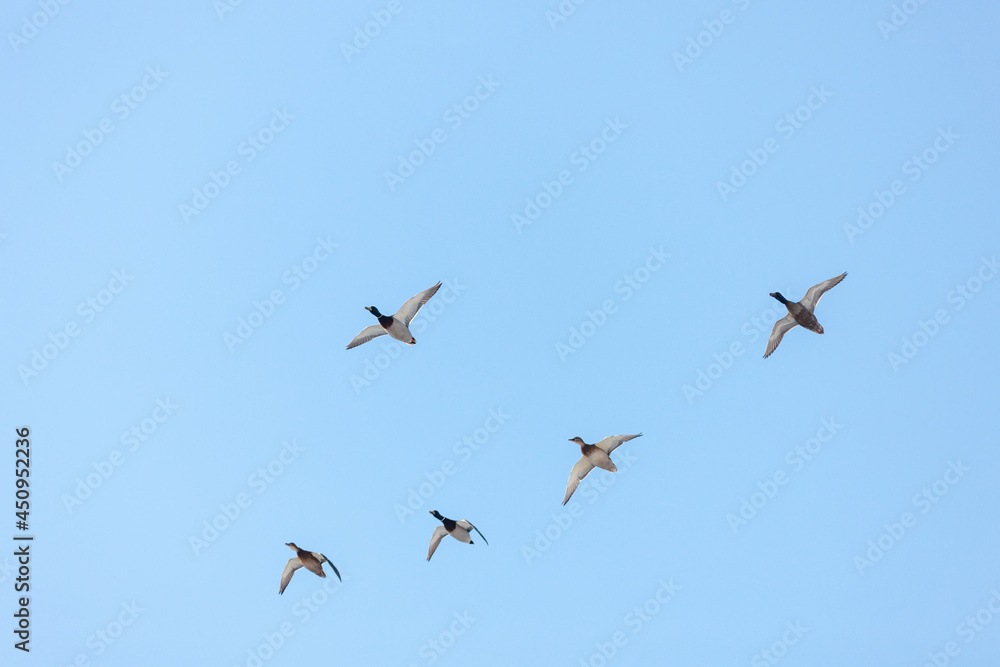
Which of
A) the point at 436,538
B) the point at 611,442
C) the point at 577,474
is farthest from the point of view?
the point at 436,538

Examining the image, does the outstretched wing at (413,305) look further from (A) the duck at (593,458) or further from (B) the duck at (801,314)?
(B) the duck at (801,314)

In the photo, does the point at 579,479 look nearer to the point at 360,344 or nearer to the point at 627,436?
the point at 627,436

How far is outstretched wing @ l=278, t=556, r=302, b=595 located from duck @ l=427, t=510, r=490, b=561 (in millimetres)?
4973

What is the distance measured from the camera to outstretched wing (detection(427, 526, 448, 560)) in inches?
1206

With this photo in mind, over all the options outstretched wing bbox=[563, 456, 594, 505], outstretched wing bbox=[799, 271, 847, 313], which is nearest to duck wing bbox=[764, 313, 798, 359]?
outstretched wing bbox=[799, 271, 847, 313]

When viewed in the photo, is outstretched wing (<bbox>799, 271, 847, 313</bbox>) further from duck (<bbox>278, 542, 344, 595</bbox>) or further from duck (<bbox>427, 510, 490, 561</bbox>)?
duck (<bbox>278, 542, 344, 595</bbox>)

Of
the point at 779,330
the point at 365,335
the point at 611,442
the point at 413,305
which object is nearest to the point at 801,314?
the point at 779,330

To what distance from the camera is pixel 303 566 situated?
3073 cm

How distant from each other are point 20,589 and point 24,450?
5.24 meters

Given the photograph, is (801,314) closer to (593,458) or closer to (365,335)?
(593,458)

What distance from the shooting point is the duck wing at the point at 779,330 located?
1176 inches

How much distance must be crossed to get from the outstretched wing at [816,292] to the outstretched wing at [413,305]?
12926 millimetres

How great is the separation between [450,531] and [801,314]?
14973 millimetres

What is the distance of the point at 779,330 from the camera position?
3012cm
